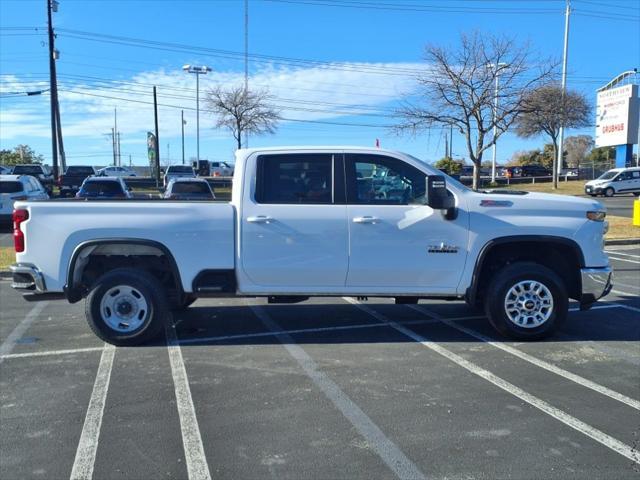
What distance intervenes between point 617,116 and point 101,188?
42.3 m

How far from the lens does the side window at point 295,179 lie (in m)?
6.19

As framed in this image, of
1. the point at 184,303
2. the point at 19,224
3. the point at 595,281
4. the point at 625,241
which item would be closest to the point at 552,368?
the point at 595,281

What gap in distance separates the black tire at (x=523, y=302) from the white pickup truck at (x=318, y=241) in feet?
0.04

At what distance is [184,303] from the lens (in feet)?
23.8

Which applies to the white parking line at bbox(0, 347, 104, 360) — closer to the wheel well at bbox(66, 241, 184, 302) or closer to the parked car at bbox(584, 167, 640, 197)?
the wheel well at bbox(66, 241, 184, 302)

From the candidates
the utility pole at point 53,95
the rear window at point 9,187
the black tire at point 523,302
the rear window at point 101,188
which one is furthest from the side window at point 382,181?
the utility pole at point 53,95

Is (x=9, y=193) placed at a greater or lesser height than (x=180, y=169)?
lesser

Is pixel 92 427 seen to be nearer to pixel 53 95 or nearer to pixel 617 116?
pixel 53 95

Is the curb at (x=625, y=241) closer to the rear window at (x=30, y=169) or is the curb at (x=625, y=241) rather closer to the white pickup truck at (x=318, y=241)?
the white pickup truck at (x=318, y=241)

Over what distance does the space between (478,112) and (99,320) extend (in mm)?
18563

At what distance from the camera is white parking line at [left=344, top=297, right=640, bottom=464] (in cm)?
386

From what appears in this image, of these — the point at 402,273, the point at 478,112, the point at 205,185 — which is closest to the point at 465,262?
the point at 402,273

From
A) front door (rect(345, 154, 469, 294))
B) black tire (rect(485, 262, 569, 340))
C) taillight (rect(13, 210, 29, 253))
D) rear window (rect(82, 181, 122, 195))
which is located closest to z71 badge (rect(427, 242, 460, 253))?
front door (rect(345, 154, 469, 294))

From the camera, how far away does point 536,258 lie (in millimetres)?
6582
